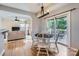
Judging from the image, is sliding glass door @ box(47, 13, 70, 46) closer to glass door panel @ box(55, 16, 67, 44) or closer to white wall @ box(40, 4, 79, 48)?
glass door panel @ box(55, 16, 67, 44)

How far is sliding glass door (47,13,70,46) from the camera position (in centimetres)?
259

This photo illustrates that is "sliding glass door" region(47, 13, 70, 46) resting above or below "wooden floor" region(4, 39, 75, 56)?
above

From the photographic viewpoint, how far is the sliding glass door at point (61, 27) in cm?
259

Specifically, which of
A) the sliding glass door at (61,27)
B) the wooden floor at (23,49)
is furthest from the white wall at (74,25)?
the wooden floor at (23,49)

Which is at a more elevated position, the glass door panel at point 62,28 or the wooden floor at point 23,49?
the glass door panel at point 62,28

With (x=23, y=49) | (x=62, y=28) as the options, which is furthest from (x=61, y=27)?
(x=23, y=49)

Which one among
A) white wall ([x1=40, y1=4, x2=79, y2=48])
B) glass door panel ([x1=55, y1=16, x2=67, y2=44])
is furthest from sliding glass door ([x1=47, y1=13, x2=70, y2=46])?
white wall ([x1=40, y1=4, x2=79, y2=48])

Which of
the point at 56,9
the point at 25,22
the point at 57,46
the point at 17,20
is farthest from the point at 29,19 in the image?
the point at 57,46

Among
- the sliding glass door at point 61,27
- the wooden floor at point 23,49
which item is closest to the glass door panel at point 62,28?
the sliding glass door at point 61,27

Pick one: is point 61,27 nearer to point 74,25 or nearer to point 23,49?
point 74,25

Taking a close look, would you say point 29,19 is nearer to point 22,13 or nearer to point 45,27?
point 22,13

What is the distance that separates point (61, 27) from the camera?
2568mm

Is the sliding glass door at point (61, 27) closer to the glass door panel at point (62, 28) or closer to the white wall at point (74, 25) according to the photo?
the glass door panel at point (62, 28)

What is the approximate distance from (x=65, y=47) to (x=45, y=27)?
26.6 inches
